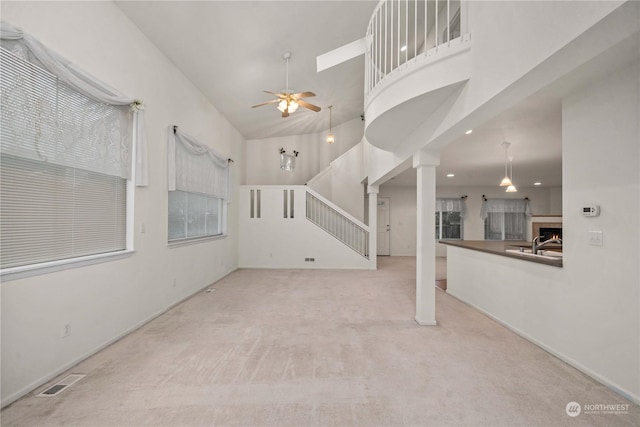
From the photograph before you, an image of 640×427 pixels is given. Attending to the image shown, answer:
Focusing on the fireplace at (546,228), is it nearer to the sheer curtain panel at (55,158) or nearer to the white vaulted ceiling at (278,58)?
the white vaulted ceiling at (278,58)

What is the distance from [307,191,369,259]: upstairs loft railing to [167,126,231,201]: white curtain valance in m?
2.45

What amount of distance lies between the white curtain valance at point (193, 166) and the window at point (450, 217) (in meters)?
7.67

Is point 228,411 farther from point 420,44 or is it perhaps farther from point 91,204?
point 420,44

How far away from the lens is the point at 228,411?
6.03 ft

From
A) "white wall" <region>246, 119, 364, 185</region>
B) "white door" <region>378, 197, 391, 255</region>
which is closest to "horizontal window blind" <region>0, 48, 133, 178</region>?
"white wall" <region>246, 119, 364, 185</region>

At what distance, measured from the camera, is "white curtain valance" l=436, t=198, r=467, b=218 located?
9.87 meters

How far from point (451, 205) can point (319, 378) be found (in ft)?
30.3

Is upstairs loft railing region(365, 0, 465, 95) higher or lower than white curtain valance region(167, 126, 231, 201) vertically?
higher

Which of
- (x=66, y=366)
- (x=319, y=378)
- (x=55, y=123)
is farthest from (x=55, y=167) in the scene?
(x=319, y=378)

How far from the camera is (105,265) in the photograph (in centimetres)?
277

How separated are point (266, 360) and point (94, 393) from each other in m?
1.28

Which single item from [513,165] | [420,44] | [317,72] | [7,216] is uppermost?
[420,44]

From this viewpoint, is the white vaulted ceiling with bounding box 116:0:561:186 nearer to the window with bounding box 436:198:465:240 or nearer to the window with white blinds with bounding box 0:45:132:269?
the window with white blinds with bounding box 0:45:132:269

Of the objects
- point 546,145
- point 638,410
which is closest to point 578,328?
point 638,410
